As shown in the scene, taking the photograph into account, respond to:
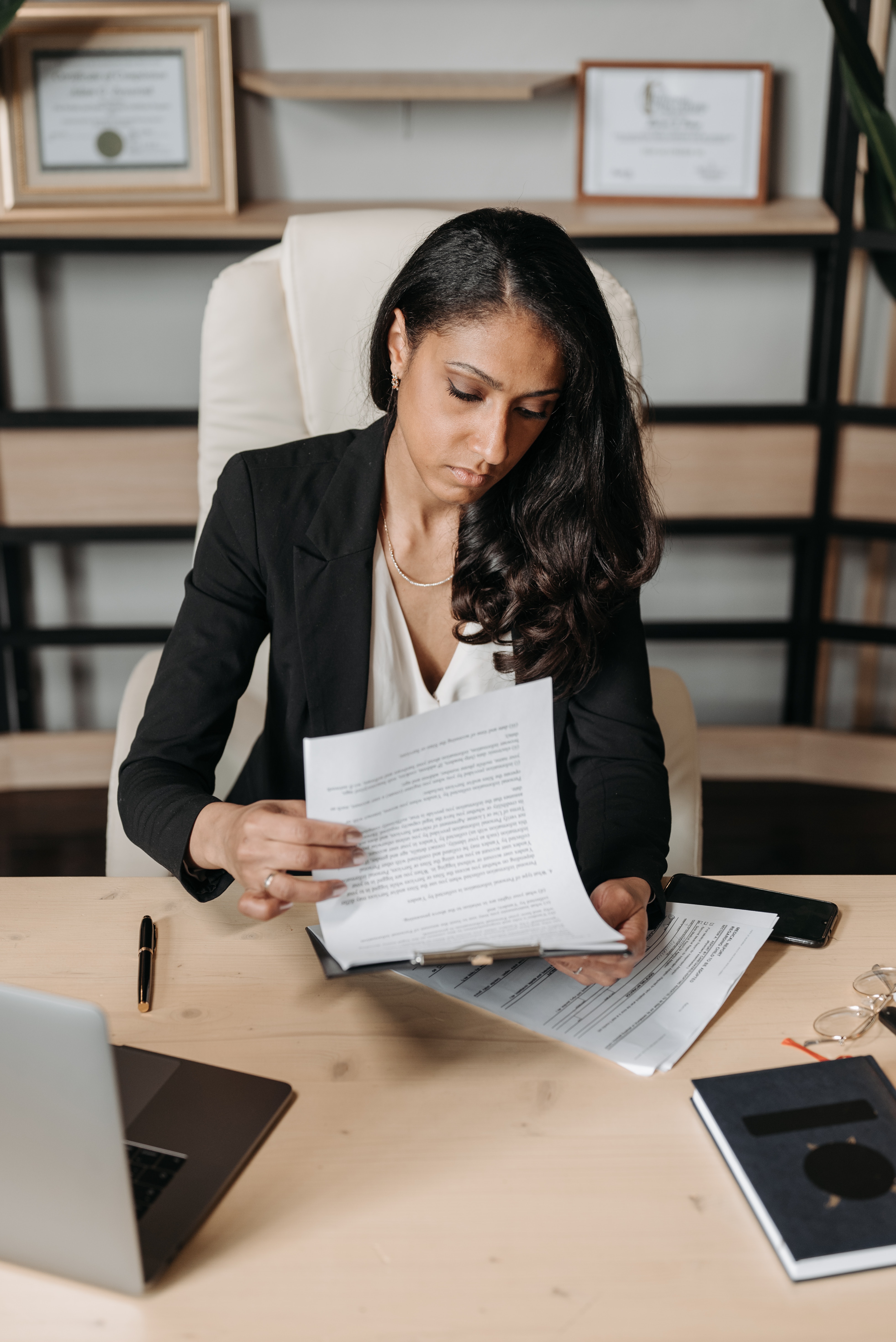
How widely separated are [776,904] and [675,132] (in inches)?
75.7

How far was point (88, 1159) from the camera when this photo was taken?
0.58 metres

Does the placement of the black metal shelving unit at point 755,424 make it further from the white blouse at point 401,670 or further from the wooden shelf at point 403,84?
the white blouse at point 401,670

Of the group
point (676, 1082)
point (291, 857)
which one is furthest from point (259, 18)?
point (676, 1082)

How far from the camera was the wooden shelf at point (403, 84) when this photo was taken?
2.25 metres

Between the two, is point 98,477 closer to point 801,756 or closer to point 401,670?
point 401,670

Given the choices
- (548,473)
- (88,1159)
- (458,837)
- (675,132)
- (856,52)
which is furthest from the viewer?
(675,132)

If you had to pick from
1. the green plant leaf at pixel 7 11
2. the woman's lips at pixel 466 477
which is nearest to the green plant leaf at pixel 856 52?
the woman's lips at pixel 466 477

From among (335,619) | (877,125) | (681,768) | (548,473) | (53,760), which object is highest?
(877,125)

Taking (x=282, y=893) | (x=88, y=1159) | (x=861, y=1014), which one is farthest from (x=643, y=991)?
(x=88, y=1159)

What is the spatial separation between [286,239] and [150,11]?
3.68ft

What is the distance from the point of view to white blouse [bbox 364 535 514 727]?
124cm

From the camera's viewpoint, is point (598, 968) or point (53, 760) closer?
point (598, 968)

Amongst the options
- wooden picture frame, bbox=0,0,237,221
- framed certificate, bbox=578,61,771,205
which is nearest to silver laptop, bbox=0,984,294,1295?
wooden picture frame, bbox=0,0,237,221

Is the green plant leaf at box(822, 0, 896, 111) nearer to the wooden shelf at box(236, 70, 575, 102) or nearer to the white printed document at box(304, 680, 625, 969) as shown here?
the wooden shelf at box(236, 70, 575, 102)
